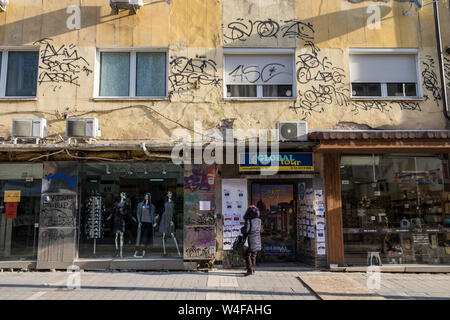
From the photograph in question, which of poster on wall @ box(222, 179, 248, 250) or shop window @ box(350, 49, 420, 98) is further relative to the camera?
shop window @ box(350, 49, 420, 98)

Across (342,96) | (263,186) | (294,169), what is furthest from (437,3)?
(263,186)

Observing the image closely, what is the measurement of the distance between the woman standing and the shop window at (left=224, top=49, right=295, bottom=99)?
10.7 ft

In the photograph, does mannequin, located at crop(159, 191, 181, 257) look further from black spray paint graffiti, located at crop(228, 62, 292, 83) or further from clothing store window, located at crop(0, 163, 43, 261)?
black spray paint graffiti, located at crop(228, 62, 292, 83)

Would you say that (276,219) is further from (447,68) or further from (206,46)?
(447,68)

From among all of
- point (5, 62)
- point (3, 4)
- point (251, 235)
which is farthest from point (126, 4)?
point (251, 235)

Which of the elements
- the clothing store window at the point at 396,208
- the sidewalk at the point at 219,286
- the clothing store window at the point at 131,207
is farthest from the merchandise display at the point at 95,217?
the clothing store window at the point at 396,208

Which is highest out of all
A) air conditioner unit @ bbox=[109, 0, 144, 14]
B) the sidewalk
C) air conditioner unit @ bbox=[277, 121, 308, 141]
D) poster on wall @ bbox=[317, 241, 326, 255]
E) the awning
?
air conditioner unit @ bbox=[109, 0, 144, 14]

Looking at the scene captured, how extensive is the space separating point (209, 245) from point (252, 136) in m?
3.04

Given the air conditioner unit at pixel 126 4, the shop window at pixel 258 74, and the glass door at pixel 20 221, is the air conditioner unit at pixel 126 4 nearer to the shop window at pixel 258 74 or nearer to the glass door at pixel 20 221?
the shop window at pixel 258 74

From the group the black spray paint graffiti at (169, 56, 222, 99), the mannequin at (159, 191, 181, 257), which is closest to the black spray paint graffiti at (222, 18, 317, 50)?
the black spray paint graffiti at (169, 56, 222, 99)

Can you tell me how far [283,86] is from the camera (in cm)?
983

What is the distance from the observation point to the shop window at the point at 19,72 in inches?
378

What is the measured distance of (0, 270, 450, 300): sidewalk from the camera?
6.79m

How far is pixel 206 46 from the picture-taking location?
968cm
